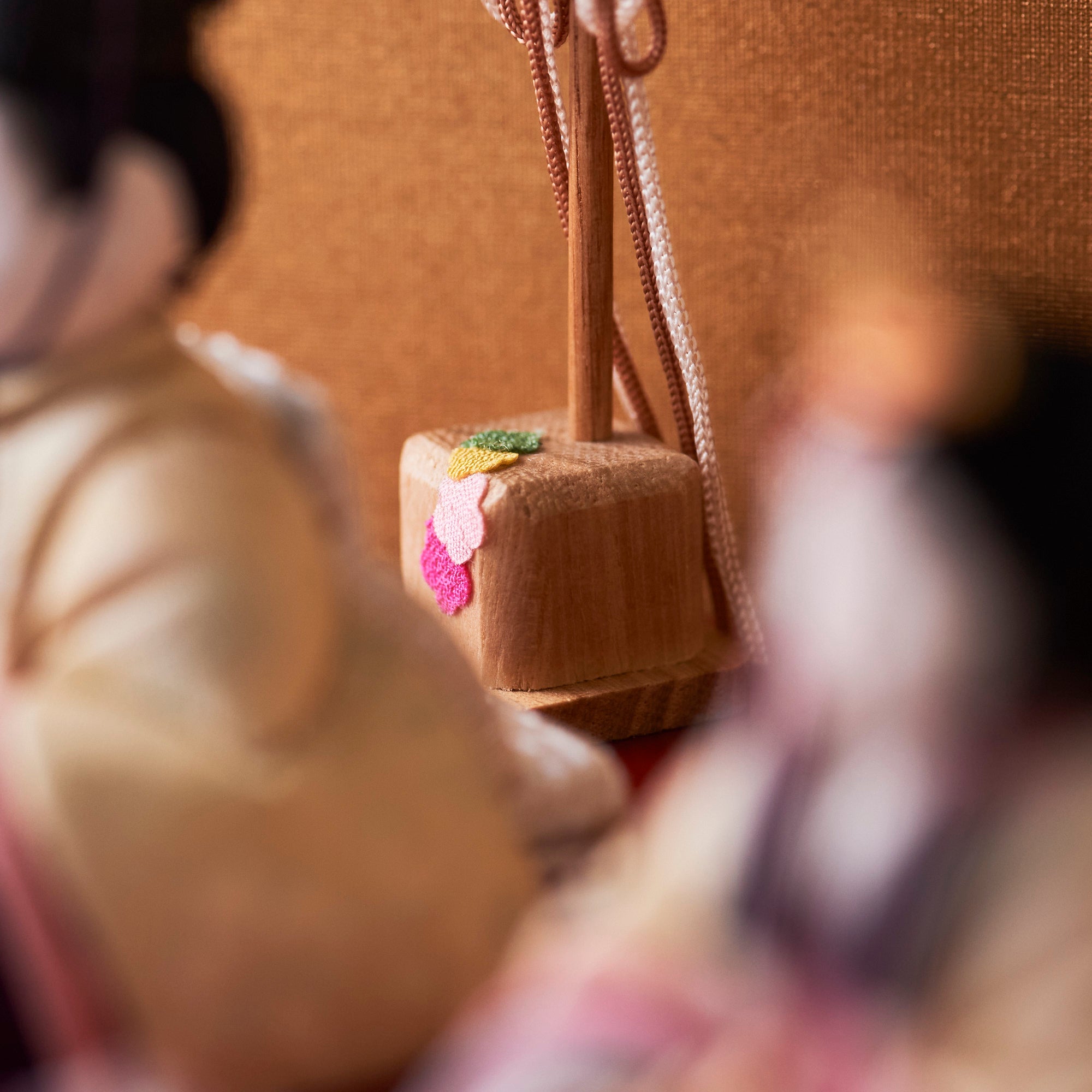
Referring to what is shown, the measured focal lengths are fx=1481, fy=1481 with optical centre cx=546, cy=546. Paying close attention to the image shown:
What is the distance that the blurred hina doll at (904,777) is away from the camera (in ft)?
1.36

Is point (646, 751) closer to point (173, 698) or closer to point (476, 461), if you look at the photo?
point (476, 461)

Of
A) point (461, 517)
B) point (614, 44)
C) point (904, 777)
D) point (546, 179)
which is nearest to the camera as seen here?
point (904, 777)

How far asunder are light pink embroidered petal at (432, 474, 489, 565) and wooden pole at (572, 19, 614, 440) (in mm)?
102

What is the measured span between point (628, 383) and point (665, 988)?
1.84ft

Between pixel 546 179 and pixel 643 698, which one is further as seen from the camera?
pixel 546 179

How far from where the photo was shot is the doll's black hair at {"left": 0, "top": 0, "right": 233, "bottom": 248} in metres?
0.46

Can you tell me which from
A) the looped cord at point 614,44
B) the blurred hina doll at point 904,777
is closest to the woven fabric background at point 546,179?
the looped cord at point 614,44

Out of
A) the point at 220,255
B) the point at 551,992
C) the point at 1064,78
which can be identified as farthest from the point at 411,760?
the point at 1064,78

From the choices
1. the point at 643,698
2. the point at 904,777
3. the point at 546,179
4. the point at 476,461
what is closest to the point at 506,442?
the point at 476,461

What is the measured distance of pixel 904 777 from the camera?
16.6 inches

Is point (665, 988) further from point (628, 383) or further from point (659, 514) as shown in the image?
point (628, 383)

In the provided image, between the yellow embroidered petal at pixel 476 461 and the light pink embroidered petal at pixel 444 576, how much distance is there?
0.04 metres

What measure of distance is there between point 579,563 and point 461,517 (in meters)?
0.07

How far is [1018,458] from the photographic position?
0.42 metres
